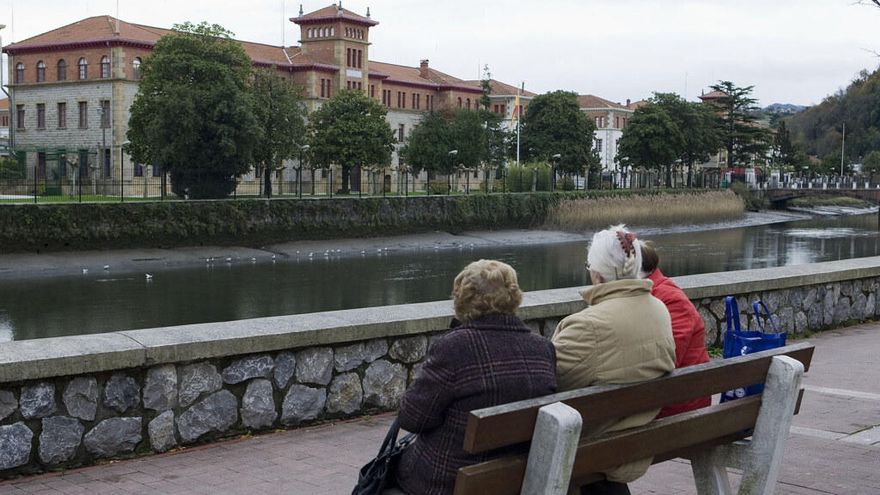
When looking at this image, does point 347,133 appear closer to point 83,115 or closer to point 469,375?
point 83,115

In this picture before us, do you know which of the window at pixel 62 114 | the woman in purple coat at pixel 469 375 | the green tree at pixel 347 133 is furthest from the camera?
the window at pixel 62 114

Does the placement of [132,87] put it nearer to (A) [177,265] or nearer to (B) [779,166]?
(A) [177,265]

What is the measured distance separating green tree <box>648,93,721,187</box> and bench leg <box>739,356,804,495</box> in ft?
268

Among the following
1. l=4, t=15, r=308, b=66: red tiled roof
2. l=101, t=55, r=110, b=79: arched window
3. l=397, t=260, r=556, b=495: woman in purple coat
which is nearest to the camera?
l=397, t=260, r=556, b=495: woman in purple coat

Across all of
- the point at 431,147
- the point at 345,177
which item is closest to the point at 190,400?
the point at 345,177

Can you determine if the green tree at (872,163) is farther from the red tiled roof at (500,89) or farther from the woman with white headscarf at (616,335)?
the woman with white headscarf at (616,335)

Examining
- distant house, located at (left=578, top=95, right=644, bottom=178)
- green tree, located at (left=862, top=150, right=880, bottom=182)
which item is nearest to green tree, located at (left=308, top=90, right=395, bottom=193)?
distant house, located at (left=578, top=95, right=644, bottom=178)

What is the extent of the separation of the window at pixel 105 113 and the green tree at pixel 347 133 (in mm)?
12211

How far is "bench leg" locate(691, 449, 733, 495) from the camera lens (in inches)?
188

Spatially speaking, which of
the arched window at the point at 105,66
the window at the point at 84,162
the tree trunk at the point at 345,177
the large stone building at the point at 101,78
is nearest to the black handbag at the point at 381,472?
the large stone building at the point at 101,78

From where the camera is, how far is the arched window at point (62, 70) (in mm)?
68062

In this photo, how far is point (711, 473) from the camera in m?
4.79

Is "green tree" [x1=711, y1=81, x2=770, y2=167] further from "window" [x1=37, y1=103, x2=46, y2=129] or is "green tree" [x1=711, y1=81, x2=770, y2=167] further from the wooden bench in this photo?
the wooden bench

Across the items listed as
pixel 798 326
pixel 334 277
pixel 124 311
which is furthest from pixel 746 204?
pixel 798 326
